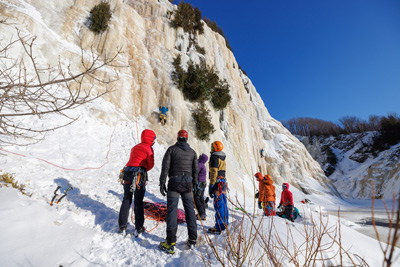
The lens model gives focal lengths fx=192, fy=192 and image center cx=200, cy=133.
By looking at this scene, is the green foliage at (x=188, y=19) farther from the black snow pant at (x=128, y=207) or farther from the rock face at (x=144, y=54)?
the black snow pant at (x=128, y=207)

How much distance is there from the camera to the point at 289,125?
62781 millimetres

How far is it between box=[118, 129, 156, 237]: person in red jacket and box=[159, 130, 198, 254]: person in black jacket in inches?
23.1

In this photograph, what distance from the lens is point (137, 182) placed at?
12.5 feet

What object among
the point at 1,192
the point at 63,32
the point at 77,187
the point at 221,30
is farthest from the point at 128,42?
the point at 221,30

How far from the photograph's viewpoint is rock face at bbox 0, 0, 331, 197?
10.5 m

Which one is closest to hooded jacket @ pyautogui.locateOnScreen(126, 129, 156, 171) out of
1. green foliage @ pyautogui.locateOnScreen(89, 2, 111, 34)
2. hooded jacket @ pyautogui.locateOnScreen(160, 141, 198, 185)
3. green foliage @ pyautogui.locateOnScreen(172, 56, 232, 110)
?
hooded jacket @ pyautogui.locateOnScreen(160, 141, 198, 185)

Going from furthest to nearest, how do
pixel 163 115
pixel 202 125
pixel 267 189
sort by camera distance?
pixel 202 125 → pixel 163 115 → pixel 267 189

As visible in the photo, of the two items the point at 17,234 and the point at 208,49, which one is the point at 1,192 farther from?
the point at 208,49

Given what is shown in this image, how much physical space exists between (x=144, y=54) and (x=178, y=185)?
1311 cm

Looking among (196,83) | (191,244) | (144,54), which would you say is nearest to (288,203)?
(191,244)

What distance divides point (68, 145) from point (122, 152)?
6.94 feet

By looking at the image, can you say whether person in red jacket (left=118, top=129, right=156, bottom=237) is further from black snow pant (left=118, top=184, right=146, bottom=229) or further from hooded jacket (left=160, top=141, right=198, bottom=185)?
hooded jacket (left=160, top=141, right=198, bottom=185)

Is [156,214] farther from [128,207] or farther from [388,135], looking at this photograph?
[388,135]

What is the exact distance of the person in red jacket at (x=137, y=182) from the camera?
3.71 metres
